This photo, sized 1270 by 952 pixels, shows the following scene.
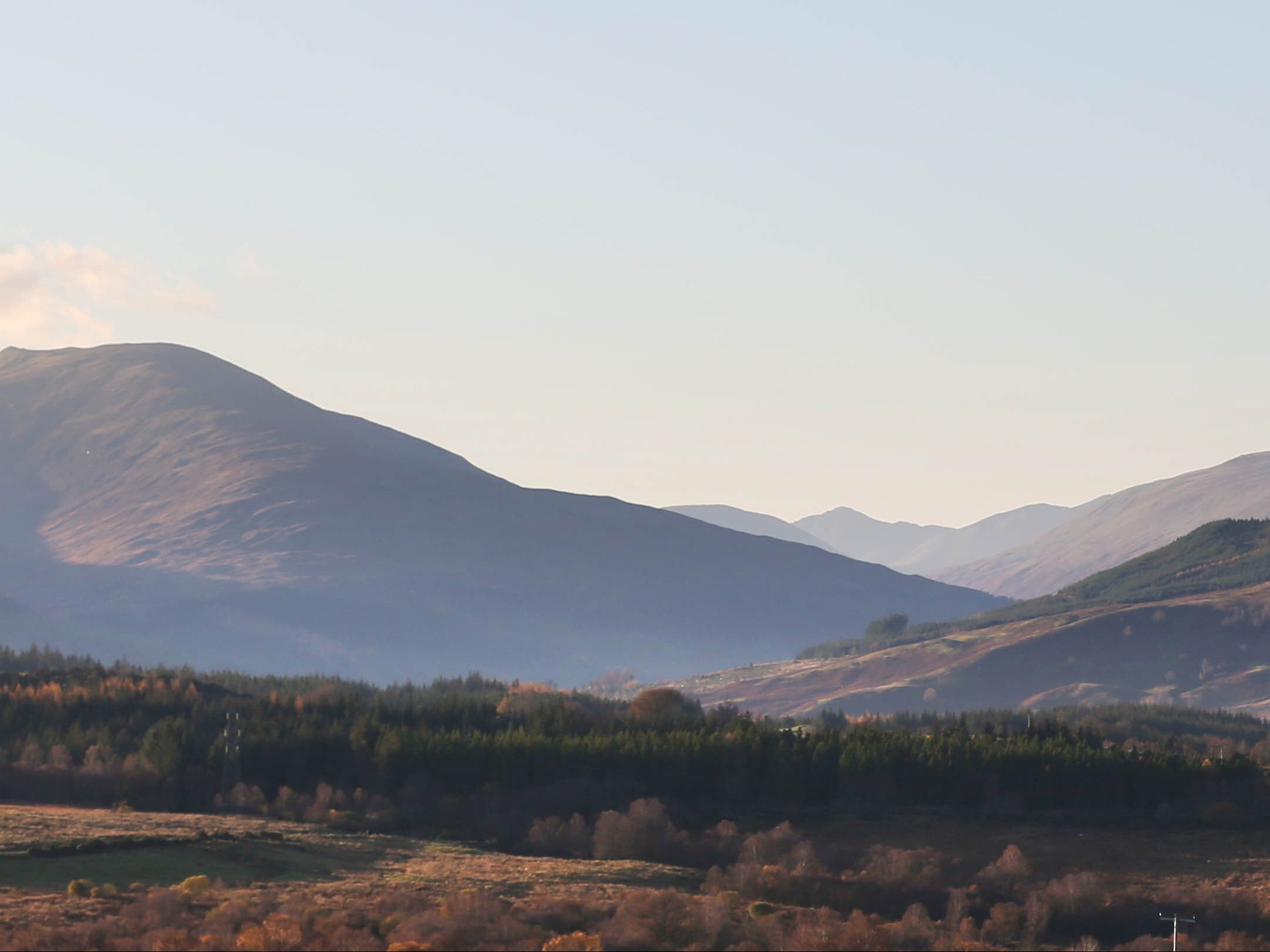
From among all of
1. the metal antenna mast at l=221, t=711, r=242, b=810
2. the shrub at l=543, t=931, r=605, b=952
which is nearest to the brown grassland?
the shrub at l=543, t=931, r=605, b=952

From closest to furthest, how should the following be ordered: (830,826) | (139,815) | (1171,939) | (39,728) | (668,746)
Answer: (1171,939) < (139,815) < (830,826) < (668,746) < (39,728)

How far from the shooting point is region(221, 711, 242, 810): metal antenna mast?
139 metres

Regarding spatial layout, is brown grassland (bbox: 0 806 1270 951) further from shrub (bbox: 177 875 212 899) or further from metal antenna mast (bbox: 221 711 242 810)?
metal antenna mast (bbox: 221 711 242 810)

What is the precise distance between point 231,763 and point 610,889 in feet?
213

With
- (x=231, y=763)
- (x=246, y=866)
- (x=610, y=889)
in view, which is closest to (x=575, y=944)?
(x=610, y=889)

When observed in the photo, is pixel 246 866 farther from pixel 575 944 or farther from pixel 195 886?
pixel 575 944

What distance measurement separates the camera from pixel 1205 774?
459 ft

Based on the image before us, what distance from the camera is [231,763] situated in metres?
147

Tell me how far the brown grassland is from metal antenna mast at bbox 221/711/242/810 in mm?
14970

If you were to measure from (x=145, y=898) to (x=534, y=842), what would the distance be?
45334mm

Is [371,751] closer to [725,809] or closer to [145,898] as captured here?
[725,809]

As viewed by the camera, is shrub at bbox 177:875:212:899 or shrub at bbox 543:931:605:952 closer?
shrub at bbox 543:931:605:952

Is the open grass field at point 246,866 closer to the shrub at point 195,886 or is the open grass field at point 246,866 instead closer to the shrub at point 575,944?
the shrub at point 195,886

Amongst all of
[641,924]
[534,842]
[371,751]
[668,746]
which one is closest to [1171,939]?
[641,924]
